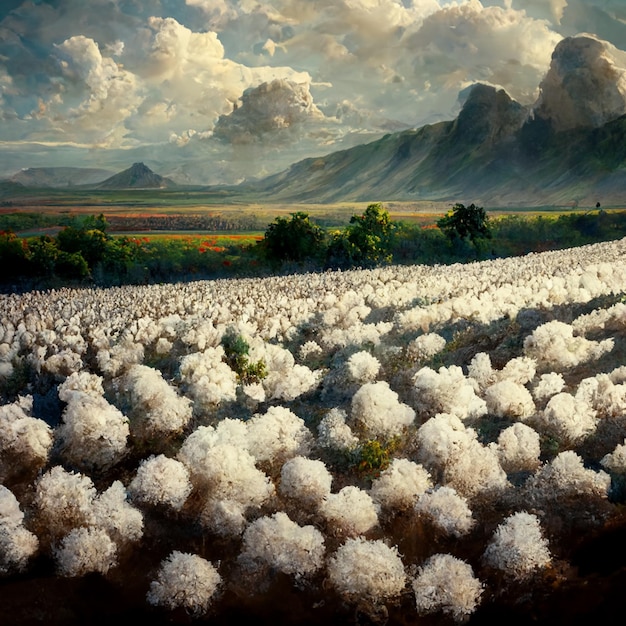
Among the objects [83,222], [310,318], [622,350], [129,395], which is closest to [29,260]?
[83,222]

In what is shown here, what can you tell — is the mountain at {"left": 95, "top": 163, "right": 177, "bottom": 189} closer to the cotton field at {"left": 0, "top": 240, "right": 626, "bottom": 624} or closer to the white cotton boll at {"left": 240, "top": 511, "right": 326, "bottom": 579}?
the cotton field at {"left": 0, "top": 240, "right": 626, "bottom": 624}

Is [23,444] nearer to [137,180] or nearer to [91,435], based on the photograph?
[91,435]

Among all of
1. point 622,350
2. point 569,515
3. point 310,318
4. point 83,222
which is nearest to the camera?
point 569,515

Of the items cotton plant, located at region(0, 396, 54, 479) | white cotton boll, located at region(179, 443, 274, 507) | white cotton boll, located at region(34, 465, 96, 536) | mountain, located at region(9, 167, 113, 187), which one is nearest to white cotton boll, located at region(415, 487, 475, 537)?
white cotton boll, located at region(179, 443, 274, 507)

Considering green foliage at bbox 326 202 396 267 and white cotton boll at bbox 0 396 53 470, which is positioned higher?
green foliage at bbox 326 202 396 267

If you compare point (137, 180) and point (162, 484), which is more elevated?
point (137, 180)

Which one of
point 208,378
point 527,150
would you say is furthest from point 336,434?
point 527,150

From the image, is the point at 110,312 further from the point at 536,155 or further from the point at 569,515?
the point at 536,155
